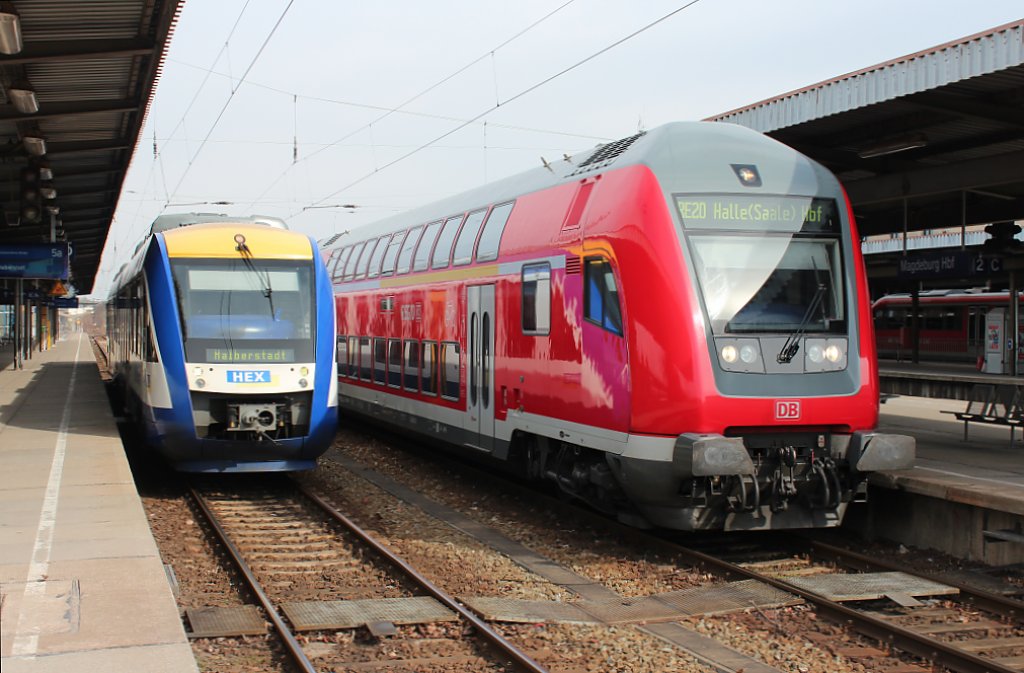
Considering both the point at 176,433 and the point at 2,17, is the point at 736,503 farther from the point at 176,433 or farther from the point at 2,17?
the point at 2,17

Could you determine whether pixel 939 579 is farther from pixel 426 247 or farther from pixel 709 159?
pixel 426 247

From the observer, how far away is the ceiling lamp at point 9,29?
10.4 metres

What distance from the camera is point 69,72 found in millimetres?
14258

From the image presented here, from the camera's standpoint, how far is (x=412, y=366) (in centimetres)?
1509

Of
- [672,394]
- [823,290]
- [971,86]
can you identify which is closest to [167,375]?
[672,394]

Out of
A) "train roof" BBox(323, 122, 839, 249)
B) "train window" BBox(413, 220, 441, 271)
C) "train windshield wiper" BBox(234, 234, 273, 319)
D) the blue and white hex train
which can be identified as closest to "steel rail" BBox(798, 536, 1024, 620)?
"train roof" BBox(323, 122, 839, 249)

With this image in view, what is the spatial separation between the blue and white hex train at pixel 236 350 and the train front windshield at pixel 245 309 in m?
0.01

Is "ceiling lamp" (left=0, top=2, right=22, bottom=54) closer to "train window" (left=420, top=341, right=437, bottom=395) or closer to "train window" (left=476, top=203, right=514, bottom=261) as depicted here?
"train window" (left=476, top=203, right=514, bottom=261)

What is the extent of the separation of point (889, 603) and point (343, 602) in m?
4.14

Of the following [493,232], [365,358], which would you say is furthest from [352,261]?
[493,232]

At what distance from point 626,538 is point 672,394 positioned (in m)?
2.07

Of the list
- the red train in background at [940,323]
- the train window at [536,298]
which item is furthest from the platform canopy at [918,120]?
A: the red train in background at [940,323]

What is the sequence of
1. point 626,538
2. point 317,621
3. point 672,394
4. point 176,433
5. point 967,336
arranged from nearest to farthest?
point 317,621 < point 672,394 < point 626,538 < point 176,433 < point 967,336

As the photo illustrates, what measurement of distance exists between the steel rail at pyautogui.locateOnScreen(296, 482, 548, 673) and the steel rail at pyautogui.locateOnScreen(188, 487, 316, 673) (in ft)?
3.74
